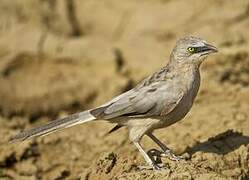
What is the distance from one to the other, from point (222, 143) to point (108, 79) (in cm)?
537

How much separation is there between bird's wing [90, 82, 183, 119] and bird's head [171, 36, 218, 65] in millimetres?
365

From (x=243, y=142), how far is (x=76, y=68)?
19.7ft

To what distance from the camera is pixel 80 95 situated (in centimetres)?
1338

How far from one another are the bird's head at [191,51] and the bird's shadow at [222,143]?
114 cm

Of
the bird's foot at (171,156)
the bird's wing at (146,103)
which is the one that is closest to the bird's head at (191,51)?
the bird's wing at (146,103)

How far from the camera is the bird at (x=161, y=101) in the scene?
7812 millimetres

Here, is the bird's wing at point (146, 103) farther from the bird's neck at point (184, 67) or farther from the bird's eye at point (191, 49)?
the bird's eye at point (191, 49)

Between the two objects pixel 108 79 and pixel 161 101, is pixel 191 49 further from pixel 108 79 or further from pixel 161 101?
pixel 108 79

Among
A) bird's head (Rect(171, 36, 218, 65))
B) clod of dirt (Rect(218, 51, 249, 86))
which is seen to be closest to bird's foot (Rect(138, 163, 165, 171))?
bird's head (Rect(171, 36, 218, 65))

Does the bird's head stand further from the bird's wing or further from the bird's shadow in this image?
the bird's shadow

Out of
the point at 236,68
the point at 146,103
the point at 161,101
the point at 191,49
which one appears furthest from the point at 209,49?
the point at 236,68

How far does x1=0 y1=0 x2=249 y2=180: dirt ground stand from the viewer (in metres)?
8.43

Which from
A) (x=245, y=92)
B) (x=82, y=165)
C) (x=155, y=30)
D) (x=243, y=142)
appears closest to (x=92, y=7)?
(x=155, y=30)

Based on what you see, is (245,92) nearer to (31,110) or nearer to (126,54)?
(126,54)
